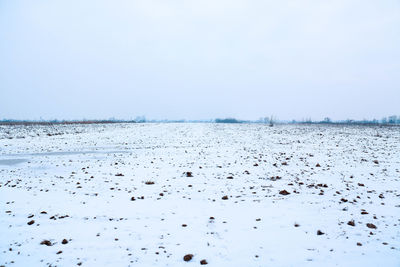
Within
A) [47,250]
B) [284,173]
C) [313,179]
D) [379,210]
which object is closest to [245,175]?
[284,173]

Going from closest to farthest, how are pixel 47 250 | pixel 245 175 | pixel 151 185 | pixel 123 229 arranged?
pixel 47 250
pixel 123 229
pixel 151 185
pixel 245 175

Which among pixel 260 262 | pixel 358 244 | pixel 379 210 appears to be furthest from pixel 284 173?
pixel 260 262

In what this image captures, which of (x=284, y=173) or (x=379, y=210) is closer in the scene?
(x=379, y=210)

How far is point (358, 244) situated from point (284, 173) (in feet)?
23.0

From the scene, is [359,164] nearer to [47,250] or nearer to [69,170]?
[47,250]

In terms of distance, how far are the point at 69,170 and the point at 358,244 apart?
570 inches

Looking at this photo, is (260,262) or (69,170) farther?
(69,170)

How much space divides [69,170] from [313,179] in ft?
45.6

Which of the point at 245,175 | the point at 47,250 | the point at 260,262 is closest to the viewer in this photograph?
the point at 260,262

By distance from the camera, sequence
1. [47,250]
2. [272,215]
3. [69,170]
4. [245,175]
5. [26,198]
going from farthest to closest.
A: [69,170]
[245,175]
[26,198]
[272,215]
[47,250]

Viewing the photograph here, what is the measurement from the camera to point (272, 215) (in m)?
7.61

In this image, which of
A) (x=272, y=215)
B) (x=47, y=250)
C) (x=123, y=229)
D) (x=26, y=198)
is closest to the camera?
(x=47, y=250)

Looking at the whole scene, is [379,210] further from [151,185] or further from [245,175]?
[151,185]

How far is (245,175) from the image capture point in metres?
12.4
